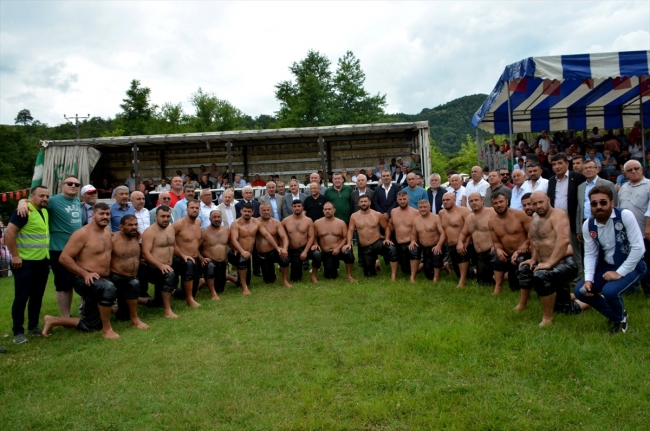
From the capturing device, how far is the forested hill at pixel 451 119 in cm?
7093

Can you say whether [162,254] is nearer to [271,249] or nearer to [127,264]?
[127,264]

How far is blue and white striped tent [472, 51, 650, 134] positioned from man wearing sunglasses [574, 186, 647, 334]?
4069 mm

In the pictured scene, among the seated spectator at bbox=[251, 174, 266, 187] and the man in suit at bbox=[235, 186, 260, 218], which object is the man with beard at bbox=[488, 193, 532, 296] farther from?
the seated spectator at bbox=[251, 174, 266, 187]

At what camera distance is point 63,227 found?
6.65m

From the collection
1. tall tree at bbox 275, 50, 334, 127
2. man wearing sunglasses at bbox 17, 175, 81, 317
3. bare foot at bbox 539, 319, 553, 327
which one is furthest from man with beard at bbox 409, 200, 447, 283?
tall tree at bbox 275, 50, 334, 127

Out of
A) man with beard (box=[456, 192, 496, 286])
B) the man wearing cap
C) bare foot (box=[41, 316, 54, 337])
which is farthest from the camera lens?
man with beard (box=[456, 192, 496, 286])

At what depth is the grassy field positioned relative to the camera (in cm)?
375

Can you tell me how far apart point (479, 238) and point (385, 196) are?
2.47m

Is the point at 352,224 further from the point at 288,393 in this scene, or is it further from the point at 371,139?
the point at 371,139

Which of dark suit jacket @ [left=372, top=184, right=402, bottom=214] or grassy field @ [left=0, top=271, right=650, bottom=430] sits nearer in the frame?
grassy field @ [left=0, top=271, right=650, bottom=430]

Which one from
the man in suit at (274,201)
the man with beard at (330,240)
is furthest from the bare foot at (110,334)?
the man in suit at (274,201)

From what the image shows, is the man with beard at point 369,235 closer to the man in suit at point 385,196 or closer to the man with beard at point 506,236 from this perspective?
the man in suit at point 385,196

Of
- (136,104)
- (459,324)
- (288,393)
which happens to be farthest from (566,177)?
(136,104)

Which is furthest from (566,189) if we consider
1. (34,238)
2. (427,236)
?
(34,238)
